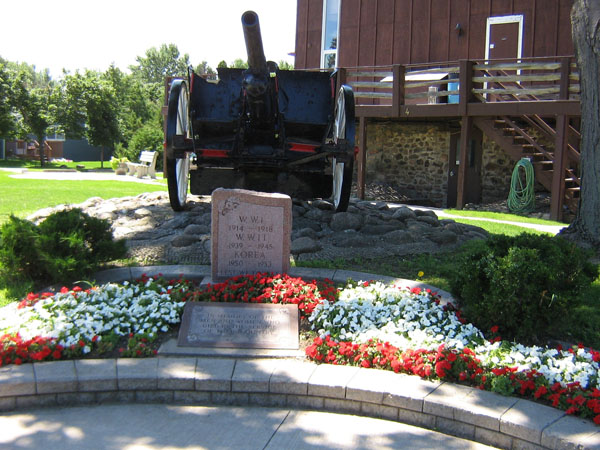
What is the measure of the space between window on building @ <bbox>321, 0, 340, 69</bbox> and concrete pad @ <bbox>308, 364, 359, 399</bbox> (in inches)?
611

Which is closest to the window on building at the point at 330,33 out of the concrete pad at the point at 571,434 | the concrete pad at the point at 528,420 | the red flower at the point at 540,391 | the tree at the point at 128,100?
the red flower at the point at 540,391

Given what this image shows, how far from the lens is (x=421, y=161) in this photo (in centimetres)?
1730

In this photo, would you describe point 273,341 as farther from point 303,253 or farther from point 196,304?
point 303,253

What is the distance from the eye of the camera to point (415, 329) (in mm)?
4723

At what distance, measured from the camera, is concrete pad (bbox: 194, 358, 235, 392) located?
3961 millimetres

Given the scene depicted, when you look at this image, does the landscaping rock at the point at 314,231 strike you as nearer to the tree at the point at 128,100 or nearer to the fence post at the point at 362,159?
the fence post at the point at 362,159

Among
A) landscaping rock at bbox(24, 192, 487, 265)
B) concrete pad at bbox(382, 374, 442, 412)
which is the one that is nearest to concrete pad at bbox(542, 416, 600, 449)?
concrete pad at bbox(382, 374, 442, 412)

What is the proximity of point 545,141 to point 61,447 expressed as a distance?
14.8m

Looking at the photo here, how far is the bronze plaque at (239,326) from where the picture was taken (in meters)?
4.53

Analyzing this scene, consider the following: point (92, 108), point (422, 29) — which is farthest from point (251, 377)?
point (92, 108)

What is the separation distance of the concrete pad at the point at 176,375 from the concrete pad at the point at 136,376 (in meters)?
0.04

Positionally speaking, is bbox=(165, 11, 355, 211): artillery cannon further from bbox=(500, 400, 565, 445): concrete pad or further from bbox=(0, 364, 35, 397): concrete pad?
bbox=(500, 400, 565, 445): concrete pad

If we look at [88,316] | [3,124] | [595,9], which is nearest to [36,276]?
[88,316]

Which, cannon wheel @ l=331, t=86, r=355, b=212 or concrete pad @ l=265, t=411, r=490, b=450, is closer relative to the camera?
concrete pad @ l=265, t=411, r=490, b=450
